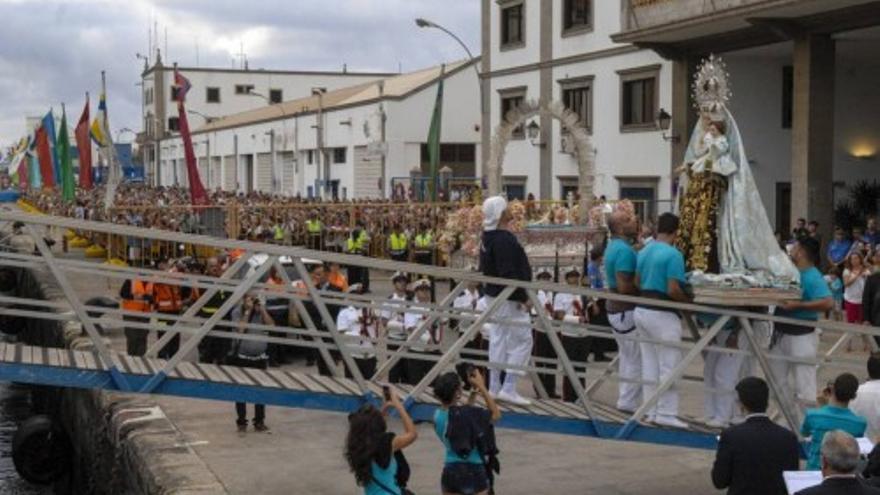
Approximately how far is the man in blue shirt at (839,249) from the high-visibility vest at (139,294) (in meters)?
11.7

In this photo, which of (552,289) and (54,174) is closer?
(552,289)

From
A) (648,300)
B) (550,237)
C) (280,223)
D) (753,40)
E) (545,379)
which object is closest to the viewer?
(648,300)

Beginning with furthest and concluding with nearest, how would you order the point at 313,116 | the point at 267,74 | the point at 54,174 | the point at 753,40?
the point at 267,74 → the point at 313,116 → the point at 54,174 → the point at 753,40

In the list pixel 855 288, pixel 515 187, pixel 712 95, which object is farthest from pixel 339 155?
pixel 712 95

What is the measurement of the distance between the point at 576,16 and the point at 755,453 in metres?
25.9

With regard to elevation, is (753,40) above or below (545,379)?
above

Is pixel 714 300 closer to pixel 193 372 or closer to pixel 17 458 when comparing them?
pixel 193 372

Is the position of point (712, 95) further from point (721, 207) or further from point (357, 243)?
point (357, 243)

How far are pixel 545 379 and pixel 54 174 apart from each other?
121 ft

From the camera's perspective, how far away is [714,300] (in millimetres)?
Result: 8977

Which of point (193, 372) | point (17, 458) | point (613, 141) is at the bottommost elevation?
point (17, 458)

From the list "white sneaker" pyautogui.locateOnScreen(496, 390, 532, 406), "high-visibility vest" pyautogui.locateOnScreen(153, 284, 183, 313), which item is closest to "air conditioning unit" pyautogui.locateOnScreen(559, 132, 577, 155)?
"high-visibility vest" pyautogui.locateOnScreen(153, 284, 183, 313)

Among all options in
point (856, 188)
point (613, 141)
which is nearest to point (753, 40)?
point (856, 188)

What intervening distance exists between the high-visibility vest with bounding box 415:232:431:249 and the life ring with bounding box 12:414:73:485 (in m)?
12.8
